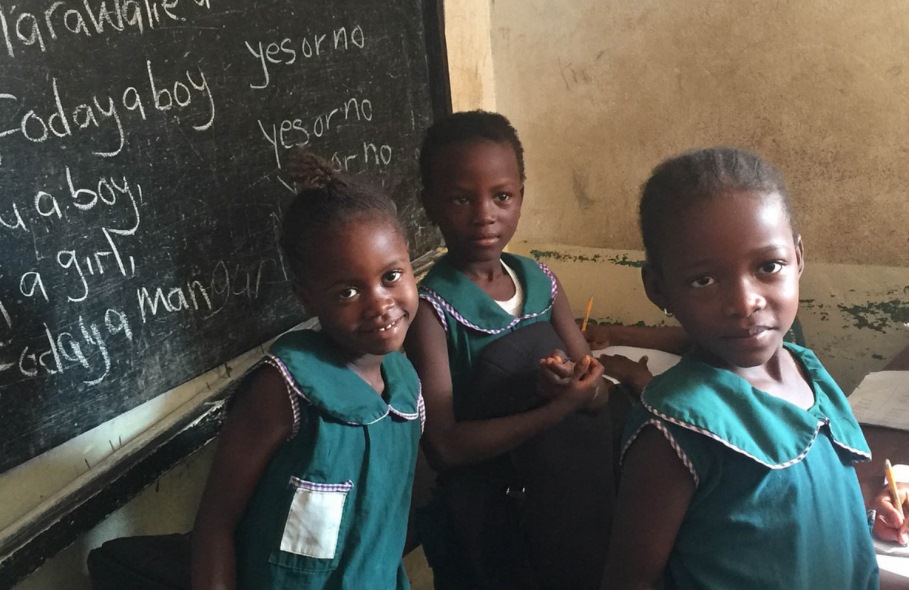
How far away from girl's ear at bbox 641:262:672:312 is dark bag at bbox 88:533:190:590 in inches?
30.3

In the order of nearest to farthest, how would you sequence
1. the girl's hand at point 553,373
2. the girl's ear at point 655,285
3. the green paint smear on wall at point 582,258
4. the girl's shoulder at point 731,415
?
1. the girl's shoulder at point 731,415
2. the girl's ear at point 655,285
3. the girl's hand at point 553,373
4. the green paint smear on wall at point 582,258

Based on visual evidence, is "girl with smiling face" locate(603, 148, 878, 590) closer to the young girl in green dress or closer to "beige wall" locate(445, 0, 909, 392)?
the young girl in green dress

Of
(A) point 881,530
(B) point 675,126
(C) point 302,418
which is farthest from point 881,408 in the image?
(C) point 302,418

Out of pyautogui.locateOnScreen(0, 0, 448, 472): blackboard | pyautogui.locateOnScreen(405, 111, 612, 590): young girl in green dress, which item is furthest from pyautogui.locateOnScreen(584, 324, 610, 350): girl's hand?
pyautogui.locateOnScreen(0, 0, 448, 472): blackboard

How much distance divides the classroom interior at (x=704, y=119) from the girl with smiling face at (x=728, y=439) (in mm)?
827

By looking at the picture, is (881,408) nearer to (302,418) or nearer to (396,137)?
(302,418)

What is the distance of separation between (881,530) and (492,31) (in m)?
1.67

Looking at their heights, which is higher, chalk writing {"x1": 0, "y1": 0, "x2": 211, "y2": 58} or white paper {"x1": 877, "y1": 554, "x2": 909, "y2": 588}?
chalk writing {"x1": 0, "y1": 0, "x2": 211, "y2": 58}

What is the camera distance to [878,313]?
6.08 feet

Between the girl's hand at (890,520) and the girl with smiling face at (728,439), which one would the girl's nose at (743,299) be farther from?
the girl's hand at (890,520)

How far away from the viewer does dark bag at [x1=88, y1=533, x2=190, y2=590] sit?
1.06m

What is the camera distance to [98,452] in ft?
3.76

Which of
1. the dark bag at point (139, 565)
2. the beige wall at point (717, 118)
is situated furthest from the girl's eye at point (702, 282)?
the beige wall at point (717, 118)

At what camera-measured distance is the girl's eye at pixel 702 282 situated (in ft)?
2.90
